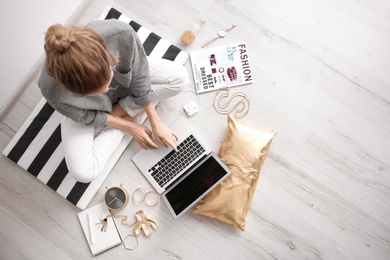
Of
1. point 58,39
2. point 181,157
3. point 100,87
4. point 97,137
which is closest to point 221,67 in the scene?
point 181,157

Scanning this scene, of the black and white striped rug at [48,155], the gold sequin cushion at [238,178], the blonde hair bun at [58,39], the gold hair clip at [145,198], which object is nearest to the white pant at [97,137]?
the black and white striped rug at [48,155]

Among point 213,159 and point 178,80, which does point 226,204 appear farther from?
point 178,80

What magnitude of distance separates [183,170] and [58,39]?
0.80 metres

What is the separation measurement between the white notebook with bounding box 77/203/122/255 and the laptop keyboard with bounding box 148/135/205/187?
1.14 ft

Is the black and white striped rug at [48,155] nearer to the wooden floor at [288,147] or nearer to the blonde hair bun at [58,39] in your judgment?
the wooden floor at [288,147]

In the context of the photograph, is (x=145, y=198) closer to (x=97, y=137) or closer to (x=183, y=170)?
(x=183, y=170)

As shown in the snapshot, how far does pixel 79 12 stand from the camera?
1.63 m

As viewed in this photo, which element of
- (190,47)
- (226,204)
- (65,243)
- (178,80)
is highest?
(190,47)

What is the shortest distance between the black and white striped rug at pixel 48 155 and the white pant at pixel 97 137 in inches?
4.0

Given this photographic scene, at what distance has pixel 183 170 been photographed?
1.44 m

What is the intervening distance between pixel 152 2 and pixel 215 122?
0.68 meters

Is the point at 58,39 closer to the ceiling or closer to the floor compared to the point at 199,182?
closer to the ceiling

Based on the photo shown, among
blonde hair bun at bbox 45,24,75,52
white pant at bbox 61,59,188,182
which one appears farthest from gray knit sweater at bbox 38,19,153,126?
blonde hair bun at bbox 45,24,75,52

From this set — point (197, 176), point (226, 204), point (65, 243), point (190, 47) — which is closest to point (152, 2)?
point (190, 47)
